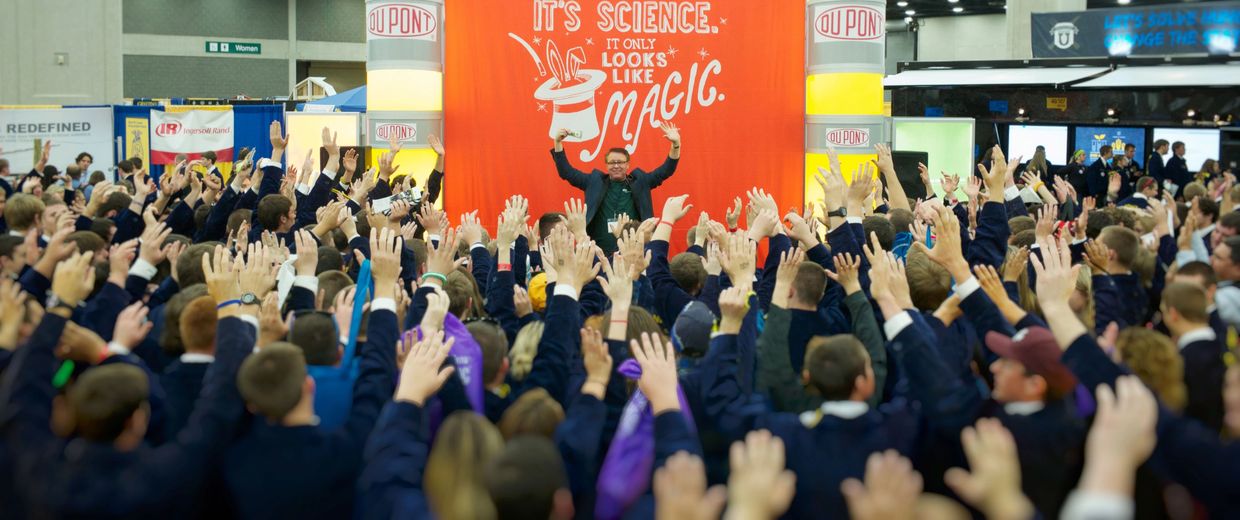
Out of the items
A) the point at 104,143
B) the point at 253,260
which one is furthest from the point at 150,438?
the point at 104,143

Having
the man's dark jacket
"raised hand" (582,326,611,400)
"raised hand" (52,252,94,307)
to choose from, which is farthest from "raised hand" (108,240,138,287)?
the man's dark jacket

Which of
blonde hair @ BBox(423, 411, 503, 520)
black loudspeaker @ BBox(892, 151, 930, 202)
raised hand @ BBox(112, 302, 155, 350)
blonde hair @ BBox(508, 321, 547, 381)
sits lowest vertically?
blonde hair @ BBox(423, 411, 503, 520)

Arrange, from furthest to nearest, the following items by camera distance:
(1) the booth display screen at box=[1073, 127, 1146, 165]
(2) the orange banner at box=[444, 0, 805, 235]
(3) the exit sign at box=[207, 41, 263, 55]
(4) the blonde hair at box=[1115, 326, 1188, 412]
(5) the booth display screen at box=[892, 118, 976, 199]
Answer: (3) the exit sign at box=[207, 41, 263, 55]
(1) the booth display screen at box=[1073, 127, 1146, 165]
(5) the booth display screen at box=[892, 118, 976, 199]
(2) the orange banner at box=[444, 0, 805, 235]
(4) the blonde hair at box=[1115, 326, 1188, 412]

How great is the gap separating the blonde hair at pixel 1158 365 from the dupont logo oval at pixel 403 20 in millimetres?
8730

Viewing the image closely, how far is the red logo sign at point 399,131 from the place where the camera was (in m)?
11.1

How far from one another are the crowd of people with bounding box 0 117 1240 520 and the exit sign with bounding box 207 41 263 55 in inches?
1113

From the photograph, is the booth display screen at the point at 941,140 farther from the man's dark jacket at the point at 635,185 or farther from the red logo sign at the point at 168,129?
the red logo sign at the point at 168,129

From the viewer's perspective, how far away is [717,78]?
439 inches

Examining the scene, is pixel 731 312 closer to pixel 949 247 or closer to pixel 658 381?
pixel 658 381

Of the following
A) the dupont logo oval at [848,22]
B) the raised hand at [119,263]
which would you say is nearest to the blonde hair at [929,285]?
the raised hand at [119,263]

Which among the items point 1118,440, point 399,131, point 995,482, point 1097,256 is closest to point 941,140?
point 399,131

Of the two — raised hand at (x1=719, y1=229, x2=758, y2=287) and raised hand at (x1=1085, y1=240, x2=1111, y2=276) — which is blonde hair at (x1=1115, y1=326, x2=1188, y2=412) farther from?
raised hand at (x1=1085, y1=240, x2=1111, y2=276)

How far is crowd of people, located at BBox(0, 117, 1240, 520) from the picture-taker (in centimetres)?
263

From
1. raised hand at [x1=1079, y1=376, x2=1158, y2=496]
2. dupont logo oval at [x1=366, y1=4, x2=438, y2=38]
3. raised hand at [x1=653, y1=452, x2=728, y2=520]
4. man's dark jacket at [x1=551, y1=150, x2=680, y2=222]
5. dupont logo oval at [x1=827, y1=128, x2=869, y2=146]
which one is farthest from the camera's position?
dupont logo oval at [x1=827, y1=128, x2=869, y2=146]
